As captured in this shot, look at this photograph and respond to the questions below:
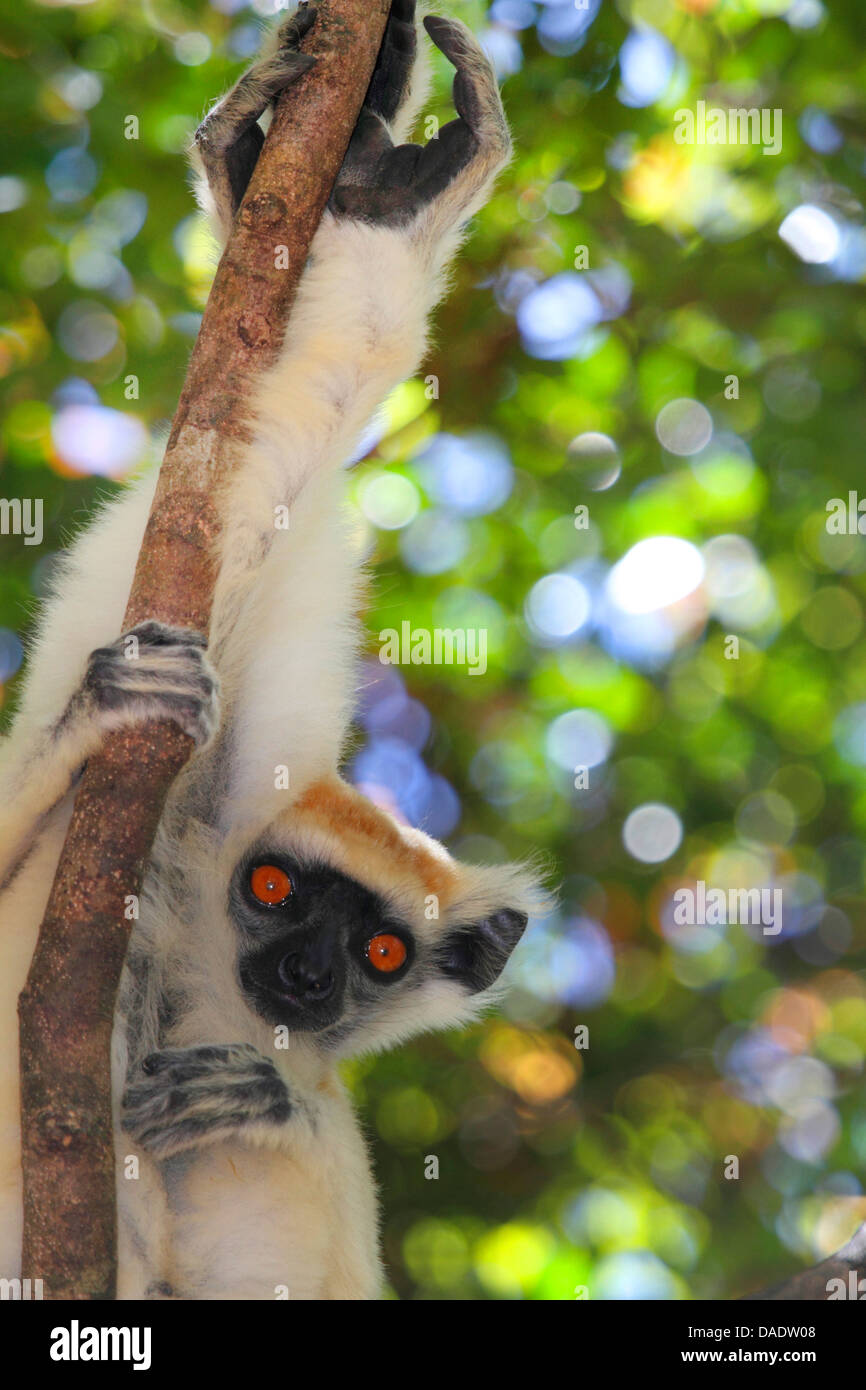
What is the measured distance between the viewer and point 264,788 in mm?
3918

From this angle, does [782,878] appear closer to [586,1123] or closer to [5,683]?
[586,1123]

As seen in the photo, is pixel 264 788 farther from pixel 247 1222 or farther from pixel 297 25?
pixel 297 25

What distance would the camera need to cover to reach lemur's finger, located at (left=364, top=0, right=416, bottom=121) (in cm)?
345

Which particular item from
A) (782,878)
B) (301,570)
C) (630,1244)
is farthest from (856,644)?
(301,570)

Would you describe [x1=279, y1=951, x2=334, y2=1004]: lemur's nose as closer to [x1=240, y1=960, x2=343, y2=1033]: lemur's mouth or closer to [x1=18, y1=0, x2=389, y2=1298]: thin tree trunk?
[x1=240, y1=960, x2=343, y2=1033]: lemur's mouth

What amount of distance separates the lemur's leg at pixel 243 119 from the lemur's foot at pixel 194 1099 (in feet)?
7.44

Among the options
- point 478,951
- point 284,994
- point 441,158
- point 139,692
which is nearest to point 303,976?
point 284,994

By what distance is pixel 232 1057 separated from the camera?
3.34m

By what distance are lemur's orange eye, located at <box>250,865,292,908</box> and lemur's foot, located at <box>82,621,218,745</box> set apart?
1.20 meters

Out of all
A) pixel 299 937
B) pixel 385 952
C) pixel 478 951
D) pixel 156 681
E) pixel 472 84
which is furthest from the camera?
pixel 478 951

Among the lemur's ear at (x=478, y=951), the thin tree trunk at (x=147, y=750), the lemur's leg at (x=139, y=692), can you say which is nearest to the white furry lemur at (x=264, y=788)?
the lemur's leg at (x=139, y=692)

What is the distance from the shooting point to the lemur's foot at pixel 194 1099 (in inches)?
127

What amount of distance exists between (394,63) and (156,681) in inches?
76.1

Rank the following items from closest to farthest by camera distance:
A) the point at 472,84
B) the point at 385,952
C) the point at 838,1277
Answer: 1. the point at 838,1277
2. the point at 472,84
3. the point at 385,952
